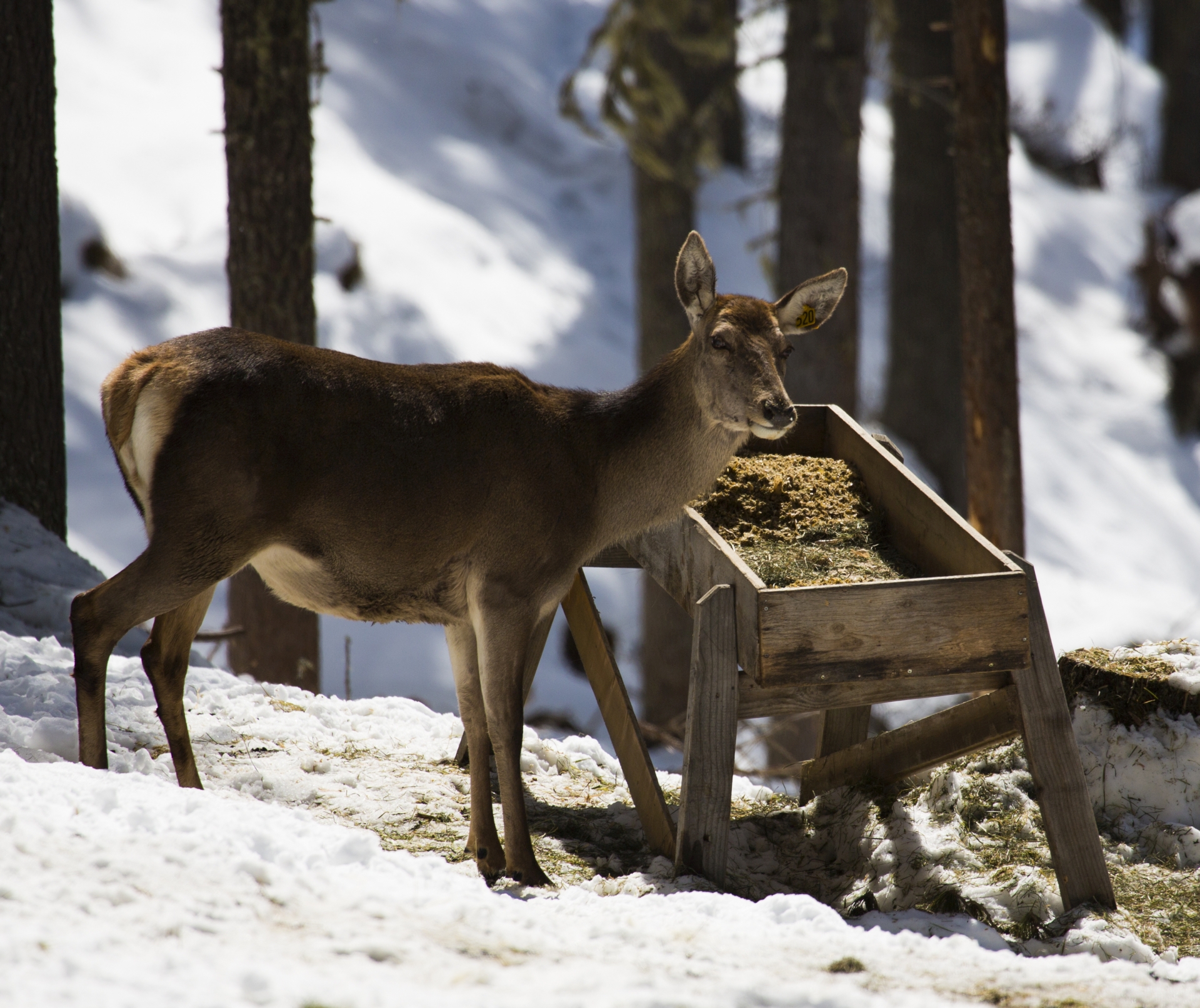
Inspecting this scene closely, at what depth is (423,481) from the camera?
14.9ft

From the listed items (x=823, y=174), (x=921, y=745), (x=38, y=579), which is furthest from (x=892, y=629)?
(x=823, y=174)

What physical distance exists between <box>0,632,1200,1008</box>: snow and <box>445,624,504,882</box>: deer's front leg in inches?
4.5

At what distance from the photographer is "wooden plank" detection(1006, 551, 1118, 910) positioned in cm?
443

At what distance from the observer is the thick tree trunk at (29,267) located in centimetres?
646

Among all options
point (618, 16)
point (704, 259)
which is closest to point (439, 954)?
point (704, 259)

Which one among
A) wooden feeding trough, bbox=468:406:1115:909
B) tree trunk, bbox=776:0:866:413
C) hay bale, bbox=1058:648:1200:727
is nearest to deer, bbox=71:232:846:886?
wooden feeding trough, bbox=468:406:1115:909

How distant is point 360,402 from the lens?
452 centimetres

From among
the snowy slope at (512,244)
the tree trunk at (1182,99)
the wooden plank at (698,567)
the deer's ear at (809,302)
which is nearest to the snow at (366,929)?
the wooden plank at (698,567)

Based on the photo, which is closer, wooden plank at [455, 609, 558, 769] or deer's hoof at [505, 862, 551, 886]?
deer's hoof at [505, 862, 551, 886]

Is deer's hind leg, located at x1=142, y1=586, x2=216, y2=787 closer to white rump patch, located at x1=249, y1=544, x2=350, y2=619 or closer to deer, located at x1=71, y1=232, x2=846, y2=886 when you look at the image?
deer, located at x1=71, y1=232, x2=846, y2=886

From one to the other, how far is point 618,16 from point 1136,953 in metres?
10.0

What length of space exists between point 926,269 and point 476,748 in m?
10.2

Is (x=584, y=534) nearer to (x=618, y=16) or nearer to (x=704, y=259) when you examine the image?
(x=704, y=259)

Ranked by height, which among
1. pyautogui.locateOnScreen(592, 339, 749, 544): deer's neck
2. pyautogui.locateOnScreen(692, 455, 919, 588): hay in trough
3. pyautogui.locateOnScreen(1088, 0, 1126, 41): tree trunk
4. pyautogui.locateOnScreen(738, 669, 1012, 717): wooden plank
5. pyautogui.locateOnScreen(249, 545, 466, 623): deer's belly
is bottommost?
pyautogui.locateOnScreen(738, 669, 1012, 717): wooden plank
